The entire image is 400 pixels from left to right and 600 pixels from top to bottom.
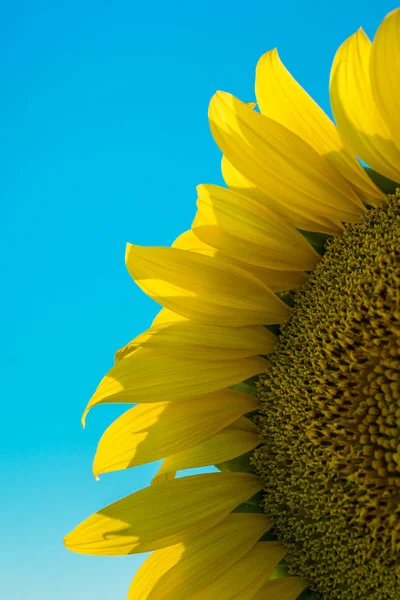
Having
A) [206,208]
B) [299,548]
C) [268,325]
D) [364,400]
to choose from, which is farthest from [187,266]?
[299,548]

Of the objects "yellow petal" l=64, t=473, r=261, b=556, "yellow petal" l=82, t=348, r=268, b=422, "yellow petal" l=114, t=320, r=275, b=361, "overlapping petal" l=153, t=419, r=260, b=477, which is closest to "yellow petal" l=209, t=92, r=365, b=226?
"yellow petal" l=114, t=320, r=275, b=361

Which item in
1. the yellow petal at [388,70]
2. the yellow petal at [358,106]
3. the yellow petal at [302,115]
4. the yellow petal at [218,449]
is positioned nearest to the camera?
the yellow petal at [388,70]

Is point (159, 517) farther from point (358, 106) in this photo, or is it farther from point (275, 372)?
point (358, 106)

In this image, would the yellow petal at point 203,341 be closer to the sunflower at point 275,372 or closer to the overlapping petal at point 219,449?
the sunflower at point 275,372

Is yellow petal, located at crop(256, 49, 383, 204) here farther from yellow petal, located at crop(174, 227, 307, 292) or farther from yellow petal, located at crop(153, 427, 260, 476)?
yellow petal, located at crop(153, 427, 260, 476)

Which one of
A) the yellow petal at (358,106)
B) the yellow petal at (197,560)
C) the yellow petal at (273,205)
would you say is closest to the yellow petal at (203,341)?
the yellow petal at (273,205)

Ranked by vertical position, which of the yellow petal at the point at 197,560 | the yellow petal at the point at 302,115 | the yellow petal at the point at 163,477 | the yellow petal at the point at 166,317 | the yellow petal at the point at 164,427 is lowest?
the yellow petal at the point at 197,560

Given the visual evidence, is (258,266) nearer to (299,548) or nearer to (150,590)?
(299,548)

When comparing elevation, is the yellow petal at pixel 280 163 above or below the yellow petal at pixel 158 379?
above
